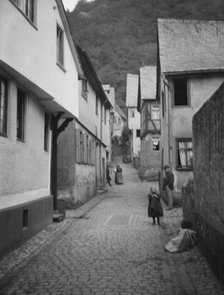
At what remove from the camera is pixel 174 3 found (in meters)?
82.9

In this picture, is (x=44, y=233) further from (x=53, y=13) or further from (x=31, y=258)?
(x=53, y=13)

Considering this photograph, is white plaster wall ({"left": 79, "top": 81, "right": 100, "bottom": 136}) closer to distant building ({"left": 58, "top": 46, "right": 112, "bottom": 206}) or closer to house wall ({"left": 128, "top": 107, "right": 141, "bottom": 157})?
distant building ({"left": 58, "top": 46, "right": 112, "bottom": 206})

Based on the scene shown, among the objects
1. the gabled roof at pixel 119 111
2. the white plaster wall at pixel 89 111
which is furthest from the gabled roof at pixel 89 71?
the gabled roof at pixel 119 111

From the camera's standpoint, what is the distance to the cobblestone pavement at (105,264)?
6.18 metres

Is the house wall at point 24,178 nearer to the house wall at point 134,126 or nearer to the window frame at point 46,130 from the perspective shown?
the window frame at point 46,130

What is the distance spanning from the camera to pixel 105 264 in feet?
24.9

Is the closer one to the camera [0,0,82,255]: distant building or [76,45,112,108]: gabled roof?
[0,0,82,255]: distant building

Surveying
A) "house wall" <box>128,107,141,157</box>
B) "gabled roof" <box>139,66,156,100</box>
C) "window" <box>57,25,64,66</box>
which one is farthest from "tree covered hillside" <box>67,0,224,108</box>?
"window" <box>57,25,64,66</box>

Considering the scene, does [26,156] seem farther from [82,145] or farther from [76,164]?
[82,145]

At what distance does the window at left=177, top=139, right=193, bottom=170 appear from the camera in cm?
1767

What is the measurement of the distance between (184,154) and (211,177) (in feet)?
34.9

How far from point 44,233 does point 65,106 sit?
4.17m

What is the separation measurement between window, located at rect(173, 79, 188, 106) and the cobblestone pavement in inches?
313

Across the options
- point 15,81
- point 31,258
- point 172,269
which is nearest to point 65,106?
point 15,81
